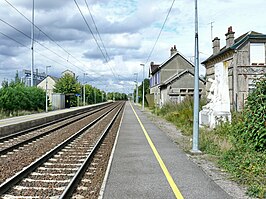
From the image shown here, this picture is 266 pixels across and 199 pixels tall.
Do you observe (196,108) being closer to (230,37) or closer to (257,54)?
(257,54)

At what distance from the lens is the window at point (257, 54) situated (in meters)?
27.0

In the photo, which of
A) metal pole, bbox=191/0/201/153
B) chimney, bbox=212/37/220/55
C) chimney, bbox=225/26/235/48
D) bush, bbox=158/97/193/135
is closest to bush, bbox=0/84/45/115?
bush, bbox=158/97/193/135

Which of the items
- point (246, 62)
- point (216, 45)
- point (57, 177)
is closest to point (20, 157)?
point (57, 177)

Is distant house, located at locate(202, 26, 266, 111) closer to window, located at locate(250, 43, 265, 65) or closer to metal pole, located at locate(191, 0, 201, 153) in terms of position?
window, located at locate(250, 43, 265, 65)

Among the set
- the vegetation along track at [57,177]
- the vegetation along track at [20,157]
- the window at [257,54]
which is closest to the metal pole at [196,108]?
the vegetation along track at [57,177]

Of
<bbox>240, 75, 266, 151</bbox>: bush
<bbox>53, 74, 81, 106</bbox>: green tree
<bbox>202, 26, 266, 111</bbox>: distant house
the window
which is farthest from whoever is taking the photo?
<bbox>53, 74, 81, 106</bbox>: green tree

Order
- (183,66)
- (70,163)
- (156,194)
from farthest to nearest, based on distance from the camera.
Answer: (183,66)
(70,163)
(156,194)

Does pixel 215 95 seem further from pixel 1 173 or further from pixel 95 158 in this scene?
pixel 1 173

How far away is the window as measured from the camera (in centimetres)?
2700

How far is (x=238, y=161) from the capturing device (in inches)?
331

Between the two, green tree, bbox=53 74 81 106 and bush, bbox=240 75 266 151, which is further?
green tree, bbox=53 74 81 106

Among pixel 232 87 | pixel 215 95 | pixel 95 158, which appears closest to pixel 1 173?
pixel 95 158

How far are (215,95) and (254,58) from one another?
447 inches

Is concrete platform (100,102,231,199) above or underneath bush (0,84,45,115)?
underneath
